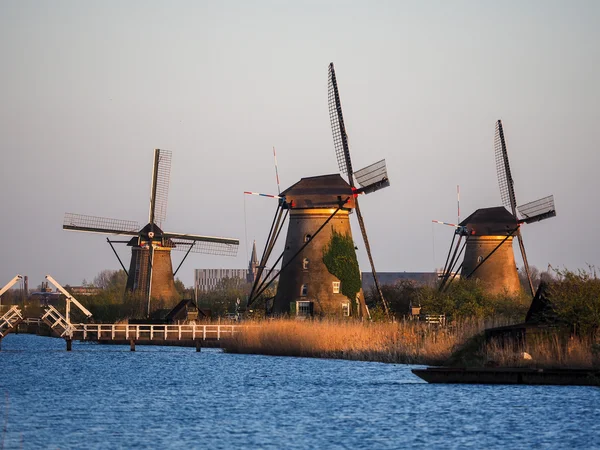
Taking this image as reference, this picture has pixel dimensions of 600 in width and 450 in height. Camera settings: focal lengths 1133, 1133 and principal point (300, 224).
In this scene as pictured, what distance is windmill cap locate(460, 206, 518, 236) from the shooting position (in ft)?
251

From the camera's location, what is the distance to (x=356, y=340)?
47844mm

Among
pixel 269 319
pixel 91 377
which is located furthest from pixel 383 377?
pixel 269 319

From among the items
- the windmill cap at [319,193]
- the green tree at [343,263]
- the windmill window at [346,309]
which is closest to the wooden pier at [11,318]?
the windmill cap at [319,193]

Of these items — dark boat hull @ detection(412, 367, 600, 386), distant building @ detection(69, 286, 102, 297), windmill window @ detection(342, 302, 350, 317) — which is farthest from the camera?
distant building @ detection(69, 286, 102, 297)

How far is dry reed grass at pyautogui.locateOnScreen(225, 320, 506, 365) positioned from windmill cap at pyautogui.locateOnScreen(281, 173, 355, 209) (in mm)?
6593

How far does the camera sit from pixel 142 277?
75.7 metres

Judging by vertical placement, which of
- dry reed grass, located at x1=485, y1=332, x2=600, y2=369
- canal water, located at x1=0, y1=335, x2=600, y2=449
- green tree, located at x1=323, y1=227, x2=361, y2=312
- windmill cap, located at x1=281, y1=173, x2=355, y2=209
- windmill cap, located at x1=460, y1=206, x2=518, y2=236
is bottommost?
canal water, located at x1=0, y1=335, x2=600, y2=449

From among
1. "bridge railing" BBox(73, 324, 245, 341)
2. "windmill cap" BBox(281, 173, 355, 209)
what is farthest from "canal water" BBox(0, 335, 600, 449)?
"windmill cap" BBox(281, 173, 355, 209)

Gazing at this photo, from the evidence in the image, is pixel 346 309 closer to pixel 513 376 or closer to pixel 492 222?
pixel 492 222

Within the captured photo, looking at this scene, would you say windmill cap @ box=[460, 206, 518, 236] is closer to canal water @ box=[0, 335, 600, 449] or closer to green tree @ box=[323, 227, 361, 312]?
green tree @ box=[323, 227, 361, 312]

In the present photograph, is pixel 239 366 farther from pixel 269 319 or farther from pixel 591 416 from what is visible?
pixel 591 416

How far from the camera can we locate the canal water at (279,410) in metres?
25.7

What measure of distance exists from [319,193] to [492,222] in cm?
2203

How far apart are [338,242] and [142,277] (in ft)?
70.2
